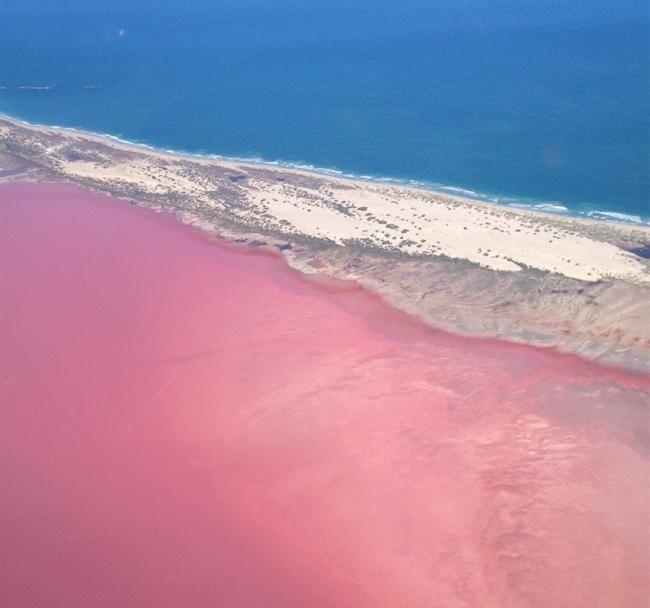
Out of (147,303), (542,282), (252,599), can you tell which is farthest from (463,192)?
(252,599)

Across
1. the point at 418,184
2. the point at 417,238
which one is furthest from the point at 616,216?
the point at 417,238

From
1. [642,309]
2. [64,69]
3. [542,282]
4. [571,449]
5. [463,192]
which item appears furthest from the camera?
[64,69]

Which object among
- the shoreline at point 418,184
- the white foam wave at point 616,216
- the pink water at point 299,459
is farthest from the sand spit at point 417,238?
the pink water at point 299,459

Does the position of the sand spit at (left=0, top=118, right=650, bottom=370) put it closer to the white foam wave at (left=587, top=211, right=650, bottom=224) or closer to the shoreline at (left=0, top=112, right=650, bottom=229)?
the shoreline at (left=0, top=112, right=650, bottom=229)

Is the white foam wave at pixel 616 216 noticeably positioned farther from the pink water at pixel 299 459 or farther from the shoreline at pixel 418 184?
the pink water at pixel 299 459

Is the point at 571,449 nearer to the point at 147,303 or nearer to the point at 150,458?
the point at 150,458

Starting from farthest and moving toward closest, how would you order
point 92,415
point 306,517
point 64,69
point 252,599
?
point 64,69 → point 92,415 → point 306,517 → point 252,599

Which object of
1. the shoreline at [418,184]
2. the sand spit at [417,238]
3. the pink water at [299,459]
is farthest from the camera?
the shoreline at [418,184]
